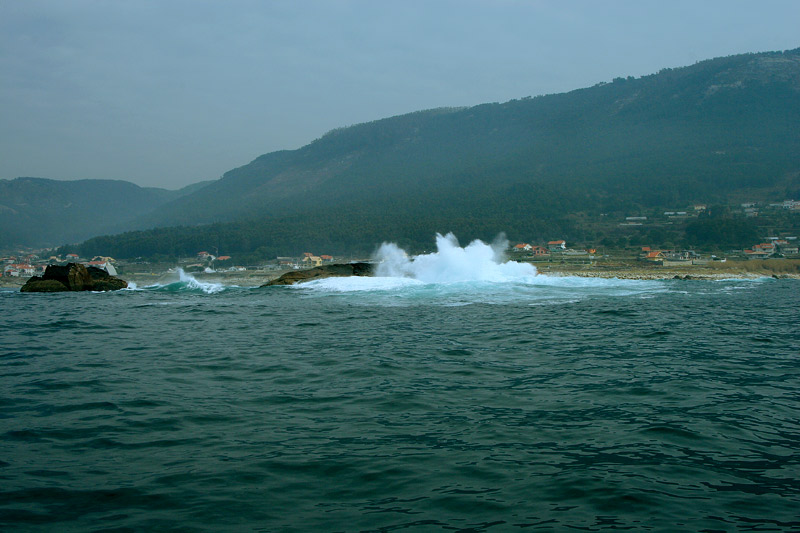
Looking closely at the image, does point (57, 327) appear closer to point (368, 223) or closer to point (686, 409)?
point (686, 409)

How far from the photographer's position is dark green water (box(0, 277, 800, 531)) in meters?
3.97

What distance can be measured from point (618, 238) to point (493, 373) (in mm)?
71744

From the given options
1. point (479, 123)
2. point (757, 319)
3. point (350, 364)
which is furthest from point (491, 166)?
point (350, 364)

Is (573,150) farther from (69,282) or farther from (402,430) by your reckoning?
(402,430)

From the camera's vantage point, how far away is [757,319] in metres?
15.4

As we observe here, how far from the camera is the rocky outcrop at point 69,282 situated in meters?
32.1

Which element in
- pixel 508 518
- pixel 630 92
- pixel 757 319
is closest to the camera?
pixel 508 518

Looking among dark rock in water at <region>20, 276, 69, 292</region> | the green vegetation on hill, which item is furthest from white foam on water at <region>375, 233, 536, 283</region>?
the green vegetation on hill

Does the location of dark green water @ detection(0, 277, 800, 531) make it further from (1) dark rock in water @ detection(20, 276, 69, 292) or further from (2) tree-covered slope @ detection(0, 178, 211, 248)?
(2) tree-covered slope @ detection(0, 178, 211, 248)

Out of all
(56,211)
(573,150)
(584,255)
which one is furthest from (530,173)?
(56,211)

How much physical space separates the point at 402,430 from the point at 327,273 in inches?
1160

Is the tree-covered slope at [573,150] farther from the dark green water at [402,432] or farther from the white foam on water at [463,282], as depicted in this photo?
the dark green water at [402,432]

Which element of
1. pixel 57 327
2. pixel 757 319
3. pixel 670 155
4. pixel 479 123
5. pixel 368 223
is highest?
pixel 479 123

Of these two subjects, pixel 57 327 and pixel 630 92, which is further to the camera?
pixel 630 92
